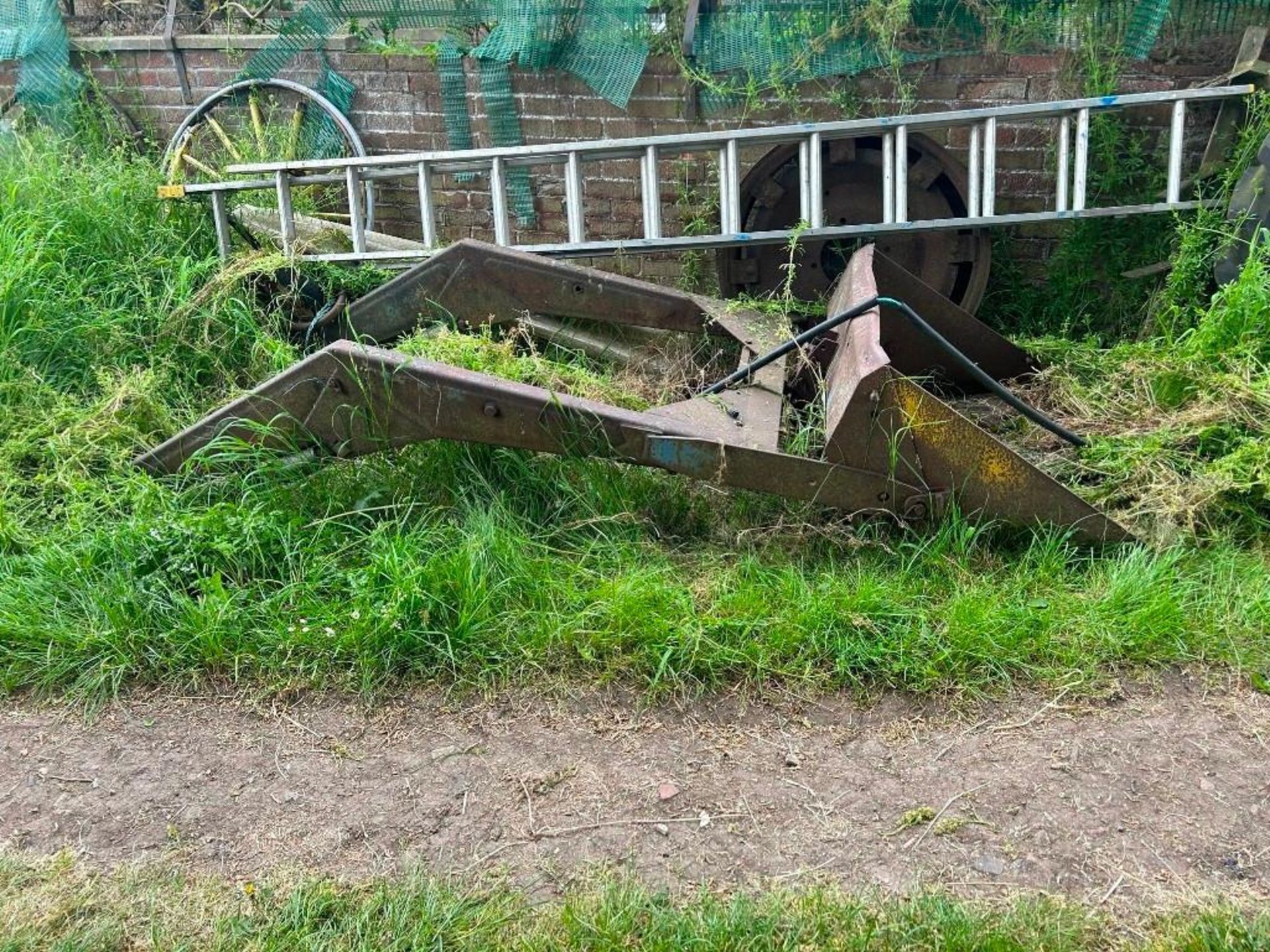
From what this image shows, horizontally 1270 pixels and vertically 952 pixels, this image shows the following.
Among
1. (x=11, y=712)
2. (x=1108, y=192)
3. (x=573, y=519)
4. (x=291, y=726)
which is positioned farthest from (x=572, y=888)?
(x=1108, y=192)

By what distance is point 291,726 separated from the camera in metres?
3.29

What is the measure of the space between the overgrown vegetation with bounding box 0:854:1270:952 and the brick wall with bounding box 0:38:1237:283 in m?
4.30

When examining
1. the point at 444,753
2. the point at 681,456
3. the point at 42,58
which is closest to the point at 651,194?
the point at 681,456

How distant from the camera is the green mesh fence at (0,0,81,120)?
8094mm

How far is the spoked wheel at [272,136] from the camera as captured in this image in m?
7.18

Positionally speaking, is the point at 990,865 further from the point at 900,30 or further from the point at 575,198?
the point at 900,30

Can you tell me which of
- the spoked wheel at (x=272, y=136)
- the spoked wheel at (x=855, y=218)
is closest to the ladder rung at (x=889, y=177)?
the spoked wheel at (x=855, y=218)

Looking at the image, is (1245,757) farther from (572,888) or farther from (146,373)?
(146,373)

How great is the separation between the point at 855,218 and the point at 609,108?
1.71 meters

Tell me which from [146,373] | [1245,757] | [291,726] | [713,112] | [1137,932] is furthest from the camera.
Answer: [713,112]

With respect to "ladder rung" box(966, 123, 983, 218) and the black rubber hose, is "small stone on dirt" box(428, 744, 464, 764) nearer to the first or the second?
the black rubber hose

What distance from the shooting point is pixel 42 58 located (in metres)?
8.14

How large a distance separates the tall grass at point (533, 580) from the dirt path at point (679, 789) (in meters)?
0.15

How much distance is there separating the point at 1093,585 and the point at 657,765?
61.0 inches
